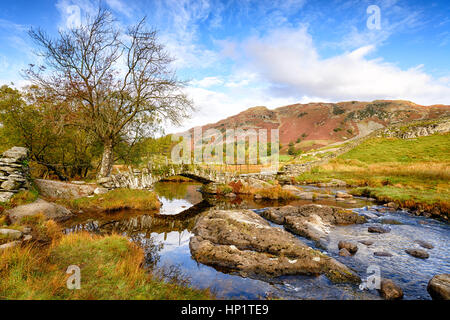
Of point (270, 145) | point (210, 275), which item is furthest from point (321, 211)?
point (270, 145)

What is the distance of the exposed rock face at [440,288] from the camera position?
5.68 m

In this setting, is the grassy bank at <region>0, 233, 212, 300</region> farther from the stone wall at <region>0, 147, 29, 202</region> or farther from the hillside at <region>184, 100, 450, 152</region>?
the hillside at <region>184, 100, 450, 152</region>

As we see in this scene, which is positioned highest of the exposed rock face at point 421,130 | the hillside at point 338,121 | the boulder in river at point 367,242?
the hillside at point 338,121

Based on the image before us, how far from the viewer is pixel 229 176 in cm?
2775

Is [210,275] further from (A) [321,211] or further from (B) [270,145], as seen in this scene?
(B) [270,145]

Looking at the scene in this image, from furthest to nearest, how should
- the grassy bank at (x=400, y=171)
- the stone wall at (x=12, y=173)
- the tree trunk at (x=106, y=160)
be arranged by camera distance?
the grassy bank at (x=400, y=171), the tree trunk at (x=106, y=160), the stone wall at (x=12, y=173)

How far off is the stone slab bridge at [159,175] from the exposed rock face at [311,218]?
39.3 ft

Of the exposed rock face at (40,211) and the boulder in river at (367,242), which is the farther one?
the exposed rock face at (40,211)

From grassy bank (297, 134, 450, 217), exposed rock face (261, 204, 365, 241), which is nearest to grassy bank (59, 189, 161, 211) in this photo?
exposed rock face (261, 204, 365, 241)

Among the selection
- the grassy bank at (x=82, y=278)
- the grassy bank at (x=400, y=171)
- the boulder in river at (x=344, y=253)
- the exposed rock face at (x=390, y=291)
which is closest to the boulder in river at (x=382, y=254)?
the boulder in river at (x=344, y=253)

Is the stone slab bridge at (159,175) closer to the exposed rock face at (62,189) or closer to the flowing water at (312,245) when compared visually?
the exposed rock face at (62,189)

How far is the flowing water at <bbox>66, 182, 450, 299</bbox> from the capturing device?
620cm

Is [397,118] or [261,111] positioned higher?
[261,111]

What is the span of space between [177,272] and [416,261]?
A: 951cm
